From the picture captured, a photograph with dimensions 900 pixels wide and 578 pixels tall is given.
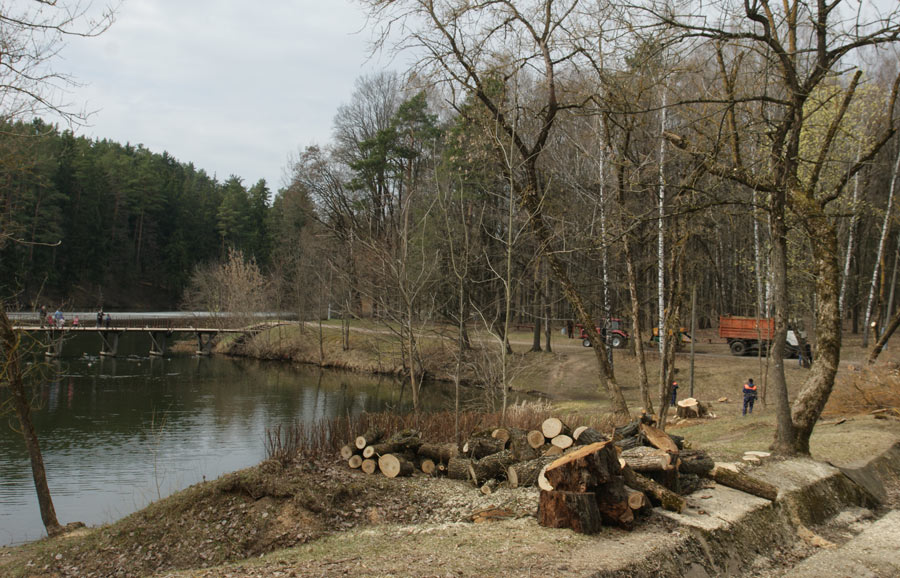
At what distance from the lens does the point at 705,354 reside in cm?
2972

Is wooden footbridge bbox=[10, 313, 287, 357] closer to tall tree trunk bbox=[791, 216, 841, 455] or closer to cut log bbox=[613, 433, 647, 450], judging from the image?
cut log bbox=[613, 433, 647, 450]

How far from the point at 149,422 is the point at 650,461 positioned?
1884cm

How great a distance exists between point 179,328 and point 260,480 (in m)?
40.7

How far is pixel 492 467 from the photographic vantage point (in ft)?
25.3

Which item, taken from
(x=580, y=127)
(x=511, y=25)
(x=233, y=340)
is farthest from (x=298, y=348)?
(x=511, y=25)

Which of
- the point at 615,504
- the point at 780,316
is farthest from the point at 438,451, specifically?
the point at 780,316

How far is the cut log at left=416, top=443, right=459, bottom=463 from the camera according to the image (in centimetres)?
850

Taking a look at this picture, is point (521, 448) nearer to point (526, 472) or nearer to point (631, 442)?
point (526, 472)

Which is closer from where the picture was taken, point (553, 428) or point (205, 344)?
point (553, 428)

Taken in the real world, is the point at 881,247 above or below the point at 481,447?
above

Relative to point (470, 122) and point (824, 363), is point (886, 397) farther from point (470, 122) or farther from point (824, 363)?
point (470, 122)

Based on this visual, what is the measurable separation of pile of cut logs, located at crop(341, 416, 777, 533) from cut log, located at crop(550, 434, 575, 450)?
1 centimetres

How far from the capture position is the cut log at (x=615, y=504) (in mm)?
5590

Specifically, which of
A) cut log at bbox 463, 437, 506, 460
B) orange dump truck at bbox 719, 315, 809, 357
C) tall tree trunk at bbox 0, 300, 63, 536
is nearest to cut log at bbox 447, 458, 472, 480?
cut log at bbox 463, 437, 506, 460
